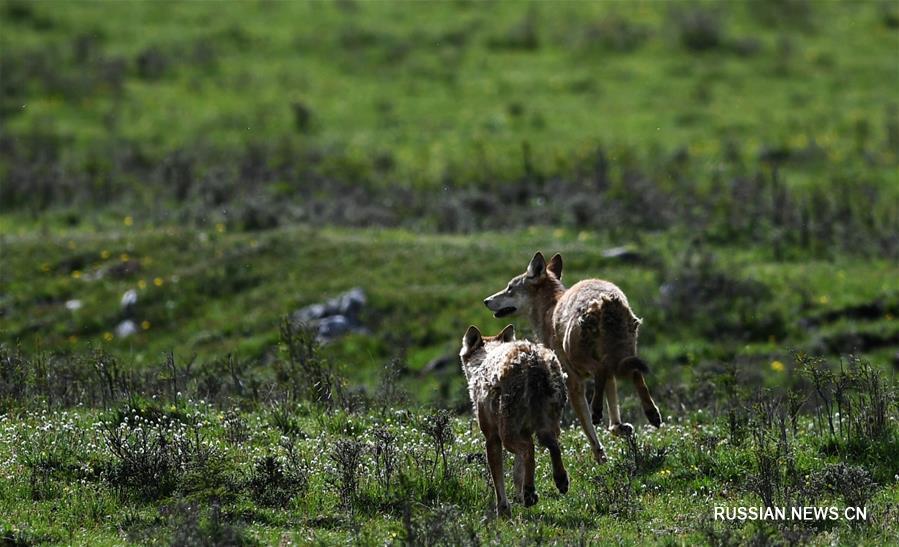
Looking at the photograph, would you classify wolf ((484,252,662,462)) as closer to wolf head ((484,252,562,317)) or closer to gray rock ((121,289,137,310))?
wolf head ((484,252,562,317))

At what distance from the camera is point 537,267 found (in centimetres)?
1381

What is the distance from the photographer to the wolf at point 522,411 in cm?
987

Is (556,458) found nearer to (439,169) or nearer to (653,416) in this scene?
(653,416)

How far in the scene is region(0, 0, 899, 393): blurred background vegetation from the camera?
2270 cm

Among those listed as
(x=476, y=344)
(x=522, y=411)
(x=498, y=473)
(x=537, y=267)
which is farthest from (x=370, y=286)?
(x=522, y=411)

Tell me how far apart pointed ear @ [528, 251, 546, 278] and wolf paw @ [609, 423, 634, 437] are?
225cm

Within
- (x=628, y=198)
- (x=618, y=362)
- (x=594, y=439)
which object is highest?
(x=618, y=362)

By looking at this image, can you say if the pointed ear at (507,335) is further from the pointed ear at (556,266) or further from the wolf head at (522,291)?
the pointed ear at (556,266)

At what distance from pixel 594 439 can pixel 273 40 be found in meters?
33.2

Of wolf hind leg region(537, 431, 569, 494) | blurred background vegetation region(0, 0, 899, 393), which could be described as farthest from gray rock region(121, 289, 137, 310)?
wolf hind leg region(537, 431, 569, 494)

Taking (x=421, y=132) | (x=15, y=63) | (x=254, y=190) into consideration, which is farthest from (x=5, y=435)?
(x=15, y=63)

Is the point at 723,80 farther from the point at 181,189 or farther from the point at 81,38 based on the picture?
the point at 81,38

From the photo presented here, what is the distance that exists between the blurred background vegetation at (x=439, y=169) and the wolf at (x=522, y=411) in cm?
700

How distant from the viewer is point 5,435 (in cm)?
1189
